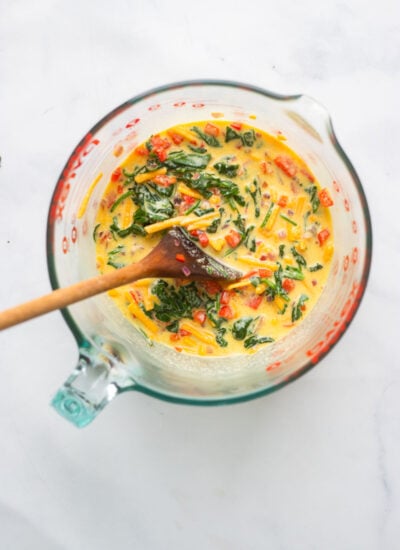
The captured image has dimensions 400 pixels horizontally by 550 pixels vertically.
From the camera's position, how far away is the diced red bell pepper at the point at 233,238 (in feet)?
7.61

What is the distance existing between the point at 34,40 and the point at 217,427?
1.47 m

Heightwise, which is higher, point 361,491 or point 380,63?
point 380,63

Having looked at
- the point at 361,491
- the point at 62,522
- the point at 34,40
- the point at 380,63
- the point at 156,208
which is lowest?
the point at 62,522

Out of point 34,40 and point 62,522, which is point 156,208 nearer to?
point 34,40

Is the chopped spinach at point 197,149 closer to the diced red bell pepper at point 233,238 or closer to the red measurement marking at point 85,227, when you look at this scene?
the diced red bell pepper at point 233,238

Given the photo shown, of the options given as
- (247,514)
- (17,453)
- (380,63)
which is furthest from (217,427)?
(380,63)

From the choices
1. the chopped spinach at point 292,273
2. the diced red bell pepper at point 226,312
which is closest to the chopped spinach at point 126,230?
the diced red bell pepper at point 226,312

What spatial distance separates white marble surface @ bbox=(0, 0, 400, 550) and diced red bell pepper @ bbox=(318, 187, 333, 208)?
0.18m

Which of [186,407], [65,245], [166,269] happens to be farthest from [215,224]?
[186,407]

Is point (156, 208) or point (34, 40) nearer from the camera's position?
point (156, 208)

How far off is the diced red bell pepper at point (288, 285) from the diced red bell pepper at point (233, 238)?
194mm

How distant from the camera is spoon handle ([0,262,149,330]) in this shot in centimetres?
183

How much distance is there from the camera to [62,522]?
2.44 metres

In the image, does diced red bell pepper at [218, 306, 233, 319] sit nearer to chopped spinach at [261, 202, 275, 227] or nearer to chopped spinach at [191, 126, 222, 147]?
chopped spinach at [261, 202, 275, 227]
